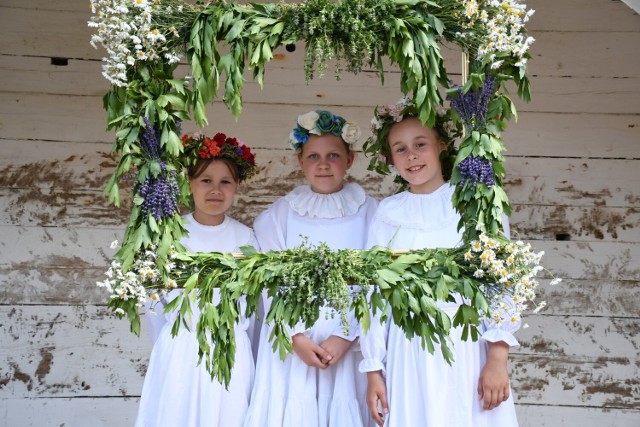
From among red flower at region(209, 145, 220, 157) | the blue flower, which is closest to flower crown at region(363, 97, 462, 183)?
the blue flower

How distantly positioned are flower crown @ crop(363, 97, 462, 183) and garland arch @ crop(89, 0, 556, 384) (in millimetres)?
509

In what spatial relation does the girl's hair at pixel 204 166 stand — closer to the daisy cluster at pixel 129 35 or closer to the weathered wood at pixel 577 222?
the daisy cluster at pixel 129 35

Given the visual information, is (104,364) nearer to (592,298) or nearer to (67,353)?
(67,353)

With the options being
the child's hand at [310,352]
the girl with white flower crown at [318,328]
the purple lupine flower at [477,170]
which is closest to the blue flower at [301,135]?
the girl with white flower crown at [318,328]

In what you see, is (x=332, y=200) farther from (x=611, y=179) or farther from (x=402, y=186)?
(x=611, y=179)

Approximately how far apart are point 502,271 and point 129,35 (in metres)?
Answer: 1.62

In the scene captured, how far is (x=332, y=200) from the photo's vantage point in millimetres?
5012

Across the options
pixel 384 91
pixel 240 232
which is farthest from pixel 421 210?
pixel 384 91

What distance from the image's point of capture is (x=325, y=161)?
4977 millimetres

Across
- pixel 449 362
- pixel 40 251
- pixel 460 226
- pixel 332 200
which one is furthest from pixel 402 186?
pixel 40 251

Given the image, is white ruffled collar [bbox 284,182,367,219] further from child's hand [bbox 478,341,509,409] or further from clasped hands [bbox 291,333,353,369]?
child's hand [bbox 478,341,509,409]

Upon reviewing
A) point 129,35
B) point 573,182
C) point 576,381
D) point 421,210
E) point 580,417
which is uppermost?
point 129,35

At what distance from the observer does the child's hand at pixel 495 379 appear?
4398 millimetres

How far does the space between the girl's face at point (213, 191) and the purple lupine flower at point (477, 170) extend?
1.27 metres
